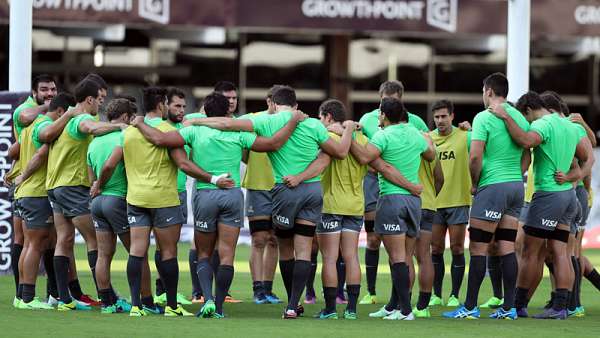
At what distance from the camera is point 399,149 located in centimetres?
1304

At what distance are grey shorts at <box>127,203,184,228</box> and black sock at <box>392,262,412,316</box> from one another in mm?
2006

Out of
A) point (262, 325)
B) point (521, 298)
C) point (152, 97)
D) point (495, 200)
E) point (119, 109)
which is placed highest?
point (152, 97)

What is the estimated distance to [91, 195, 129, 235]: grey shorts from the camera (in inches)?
517

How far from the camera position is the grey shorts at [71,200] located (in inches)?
533

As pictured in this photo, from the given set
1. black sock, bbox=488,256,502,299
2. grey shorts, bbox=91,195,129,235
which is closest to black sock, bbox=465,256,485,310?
black sock, bbox=488,256,502,299

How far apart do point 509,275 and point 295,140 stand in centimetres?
232

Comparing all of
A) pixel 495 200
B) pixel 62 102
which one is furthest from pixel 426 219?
pixel 62 102

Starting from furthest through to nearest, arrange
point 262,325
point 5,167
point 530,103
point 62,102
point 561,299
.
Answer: point 5,167
point 62,102
point 530,103
point 561,299
point 262,325

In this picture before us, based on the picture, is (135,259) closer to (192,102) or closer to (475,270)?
(475,270)

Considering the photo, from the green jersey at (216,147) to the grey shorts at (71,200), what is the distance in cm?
131

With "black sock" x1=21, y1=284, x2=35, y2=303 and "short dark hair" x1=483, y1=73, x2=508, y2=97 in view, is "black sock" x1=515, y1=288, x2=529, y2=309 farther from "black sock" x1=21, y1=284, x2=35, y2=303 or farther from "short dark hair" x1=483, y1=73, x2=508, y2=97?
"black sock" x1=21, y1=284, x2=35, y2=303

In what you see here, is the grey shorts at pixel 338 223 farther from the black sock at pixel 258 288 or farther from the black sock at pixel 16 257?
the black sock at pixel 16 257

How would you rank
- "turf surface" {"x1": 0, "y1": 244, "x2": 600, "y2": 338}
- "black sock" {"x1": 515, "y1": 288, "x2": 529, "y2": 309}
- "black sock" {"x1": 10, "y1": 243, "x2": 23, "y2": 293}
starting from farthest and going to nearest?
"black sock" {"x1": 10, "y1": 243, "x2": 23, "y2": 293} < "black sock" {"x1": 515, "y1": 288, "x2": 529, "y2": 309} < "turf surface" {"x1": 0, "y1": 244, "x2": 600, "y2": 338}

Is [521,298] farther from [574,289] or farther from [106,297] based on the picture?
[106,297]
